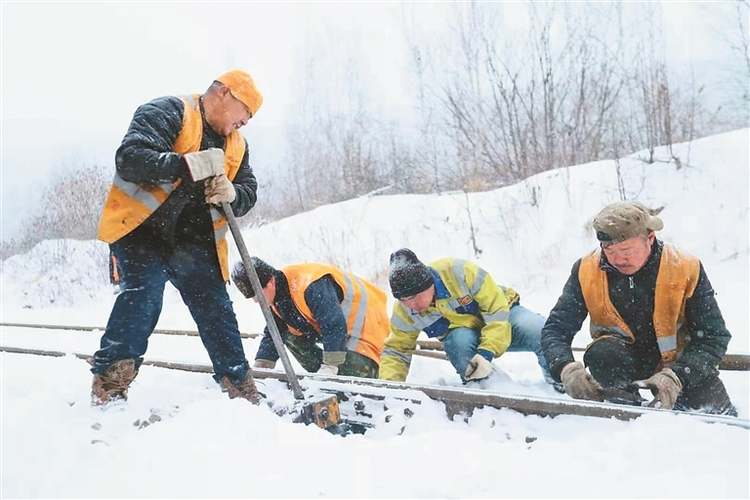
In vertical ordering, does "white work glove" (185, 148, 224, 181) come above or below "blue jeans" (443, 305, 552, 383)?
above

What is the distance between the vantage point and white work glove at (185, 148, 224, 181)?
256cm

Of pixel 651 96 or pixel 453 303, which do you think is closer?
pixel 453 303

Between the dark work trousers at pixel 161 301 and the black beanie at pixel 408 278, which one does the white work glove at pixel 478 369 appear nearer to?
the black beanie at pixel 408 278

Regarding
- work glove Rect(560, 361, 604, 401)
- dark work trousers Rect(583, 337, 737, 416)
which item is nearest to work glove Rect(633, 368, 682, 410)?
work glove Rect(560, 361, 604, 401)

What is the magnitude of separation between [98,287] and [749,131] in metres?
12.2

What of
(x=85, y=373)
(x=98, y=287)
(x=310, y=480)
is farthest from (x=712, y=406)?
(x=98, y=287)

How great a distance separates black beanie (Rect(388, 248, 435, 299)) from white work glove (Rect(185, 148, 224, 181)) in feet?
4.37

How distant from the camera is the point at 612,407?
88.2 inches

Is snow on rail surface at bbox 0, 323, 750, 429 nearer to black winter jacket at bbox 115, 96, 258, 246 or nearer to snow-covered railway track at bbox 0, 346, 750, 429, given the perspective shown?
snow-covered railway track at bbox 0, 346, 750, 429

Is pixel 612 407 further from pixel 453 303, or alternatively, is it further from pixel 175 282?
pixel 175 282

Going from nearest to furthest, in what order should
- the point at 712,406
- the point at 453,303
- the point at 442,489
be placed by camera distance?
1. the point at 442,489
2. the point at 712,406
3. the point at 453,303

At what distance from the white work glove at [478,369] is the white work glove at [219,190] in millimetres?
1769

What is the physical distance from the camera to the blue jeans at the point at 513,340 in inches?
150

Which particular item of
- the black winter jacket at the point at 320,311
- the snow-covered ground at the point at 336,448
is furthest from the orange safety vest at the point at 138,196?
the black winter jacket at the point at 320,311
